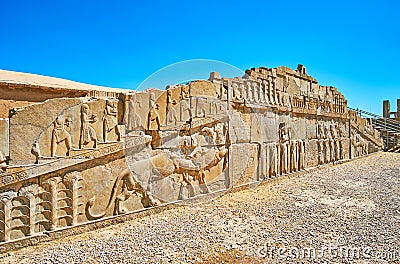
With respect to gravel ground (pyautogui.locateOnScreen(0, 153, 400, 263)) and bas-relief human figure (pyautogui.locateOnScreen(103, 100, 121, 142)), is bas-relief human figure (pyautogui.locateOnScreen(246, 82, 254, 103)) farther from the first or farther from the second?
bas-relief human figure (pyautogui.locateOnScreen(103, 100, 121, 142))

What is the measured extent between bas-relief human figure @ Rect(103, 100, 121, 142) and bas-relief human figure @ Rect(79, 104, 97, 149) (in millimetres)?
211

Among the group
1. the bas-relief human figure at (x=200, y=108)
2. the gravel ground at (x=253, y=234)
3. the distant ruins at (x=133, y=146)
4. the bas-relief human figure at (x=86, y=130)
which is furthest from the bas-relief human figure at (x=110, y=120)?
the bas-relief human figure at (x=200, y=108)

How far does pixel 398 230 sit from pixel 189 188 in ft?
13.1

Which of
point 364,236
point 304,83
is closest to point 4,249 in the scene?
point 364,236

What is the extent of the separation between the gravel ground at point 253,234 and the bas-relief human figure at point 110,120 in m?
1.70

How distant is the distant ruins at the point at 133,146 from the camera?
462 cm

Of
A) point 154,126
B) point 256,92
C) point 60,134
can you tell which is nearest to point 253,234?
point 154,126

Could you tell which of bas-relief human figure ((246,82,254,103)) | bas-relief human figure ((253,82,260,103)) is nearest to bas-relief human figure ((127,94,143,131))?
bas-relief human figure ((246,82,254,103))

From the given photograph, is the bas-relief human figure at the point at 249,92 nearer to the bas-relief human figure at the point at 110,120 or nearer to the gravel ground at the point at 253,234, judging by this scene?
the gravel ground at the point at 253,234

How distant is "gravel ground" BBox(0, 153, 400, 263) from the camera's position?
13.4 feet

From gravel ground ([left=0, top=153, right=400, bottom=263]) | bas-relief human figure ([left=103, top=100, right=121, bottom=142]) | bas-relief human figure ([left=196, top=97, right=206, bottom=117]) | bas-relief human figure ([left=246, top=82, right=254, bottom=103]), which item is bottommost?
gravel ground ([left=0, top=153, right=400, bottom=263])

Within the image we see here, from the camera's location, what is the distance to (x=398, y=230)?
5035 millimetres

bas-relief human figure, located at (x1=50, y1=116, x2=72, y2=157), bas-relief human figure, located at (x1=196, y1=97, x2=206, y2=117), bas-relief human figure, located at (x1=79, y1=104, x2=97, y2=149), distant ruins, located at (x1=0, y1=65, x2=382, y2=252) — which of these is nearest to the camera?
distant ruins, located at (x1=0, y1=65, x2=382, y2=252)

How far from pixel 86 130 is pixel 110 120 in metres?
0.48
